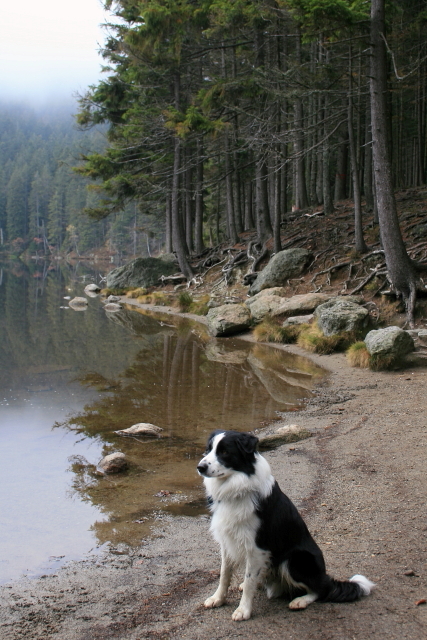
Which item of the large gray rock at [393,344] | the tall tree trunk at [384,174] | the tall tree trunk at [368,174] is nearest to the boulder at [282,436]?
the large gray rock at [393,344]

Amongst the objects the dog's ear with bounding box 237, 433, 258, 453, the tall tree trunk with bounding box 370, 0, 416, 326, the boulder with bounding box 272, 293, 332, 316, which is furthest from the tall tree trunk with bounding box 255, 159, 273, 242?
the dog's ear with bounding box 237, 433, 258, 453

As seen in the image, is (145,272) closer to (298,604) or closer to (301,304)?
(301,304)

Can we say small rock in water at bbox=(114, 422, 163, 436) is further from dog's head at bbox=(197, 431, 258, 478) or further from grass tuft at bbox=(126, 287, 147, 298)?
grass tuft at bbox=(126, 287, 147, 298)

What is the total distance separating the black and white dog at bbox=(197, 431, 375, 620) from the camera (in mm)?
3471

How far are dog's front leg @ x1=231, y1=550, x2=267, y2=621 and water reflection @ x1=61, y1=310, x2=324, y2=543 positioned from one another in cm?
189

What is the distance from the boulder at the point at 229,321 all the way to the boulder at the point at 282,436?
10055 mm

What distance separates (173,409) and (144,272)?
2402 cm

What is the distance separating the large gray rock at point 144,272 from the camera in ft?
107

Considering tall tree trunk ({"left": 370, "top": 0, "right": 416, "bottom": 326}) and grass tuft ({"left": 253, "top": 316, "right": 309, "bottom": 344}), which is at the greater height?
tall tree trunk ({"left": 370, "top": 0, "right": 416, "bottom": 326})

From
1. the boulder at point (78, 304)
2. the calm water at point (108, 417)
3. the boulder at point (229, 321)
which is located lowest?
the calm water at point (108, 417)

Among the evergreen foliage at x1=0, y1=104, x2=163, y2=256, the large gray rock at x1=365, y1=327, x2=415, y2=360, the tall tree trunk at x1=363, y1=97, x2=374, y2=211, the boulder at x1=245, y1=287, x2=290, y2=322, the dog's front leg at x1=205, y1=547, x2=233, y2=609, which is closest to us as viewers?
the dog's front leg at x1=205, y1=547, x2=233, y2=609

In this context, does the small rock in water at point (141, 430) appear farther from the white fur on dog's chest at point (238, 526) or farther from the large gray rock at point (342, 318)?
the large gray rock at point (342, 318)

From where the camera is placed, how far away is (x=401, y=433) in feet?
24.4

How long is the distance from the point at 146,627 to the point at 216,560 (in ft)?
3.69
